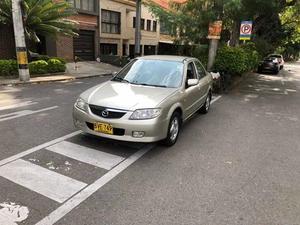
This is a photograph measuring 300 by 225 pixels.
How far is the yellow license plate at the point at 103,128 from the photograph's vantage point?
489 centimetres

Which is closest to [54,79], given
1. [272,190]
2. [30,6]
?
[30,6]

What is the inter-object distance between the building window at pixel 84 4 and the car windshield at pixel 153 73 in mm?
17806

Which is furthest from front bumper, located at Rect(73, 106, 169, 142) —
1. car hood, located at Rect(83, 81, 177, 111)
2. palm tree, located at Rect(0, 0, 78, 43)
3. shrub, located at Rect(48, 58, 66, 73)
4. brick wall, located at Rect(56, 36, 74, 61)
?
brick wall, located at Rect(56, 36, 74, 61)

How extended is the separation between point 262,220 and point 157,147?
2.50m

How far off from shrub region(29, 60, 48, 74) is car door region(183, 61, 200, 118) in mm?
10618

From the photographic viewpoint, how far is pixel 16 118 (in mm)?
7102

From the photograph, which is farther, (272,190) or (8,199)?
(272,190)

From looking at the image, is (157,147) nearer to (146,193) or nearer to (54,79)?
(146,193)

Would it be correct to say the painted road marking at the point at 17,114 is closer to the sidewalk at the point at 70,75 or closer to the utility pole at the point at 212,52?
the sidewalk at the point at 70,75

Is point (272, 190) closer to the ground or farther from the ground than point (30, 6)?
closer to the ground

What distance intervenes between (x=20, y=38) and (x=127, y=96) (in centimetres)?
946

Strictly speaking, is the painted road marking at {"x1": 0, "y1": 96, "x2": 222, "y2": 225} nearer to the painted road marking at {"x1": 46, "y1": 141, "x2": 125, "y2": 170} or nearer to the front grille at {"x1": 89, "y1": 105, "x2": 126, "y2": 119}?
the painted road marking at {"x1": 46, "y1": 141, "x2": 125, "y2": 170}

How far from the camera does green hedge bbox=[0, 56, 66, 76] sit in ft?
45.9

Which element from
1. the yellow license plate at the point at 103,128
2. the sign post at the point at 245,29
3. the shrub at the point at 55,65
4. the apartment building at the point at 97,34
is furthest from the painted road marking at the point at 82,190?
the apartment building at the point at 97,34
